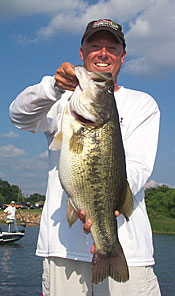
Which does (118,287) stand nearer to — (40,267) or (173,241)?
(40,267)

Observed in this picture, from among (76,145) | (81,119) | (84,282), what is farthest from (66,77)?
(84,282)

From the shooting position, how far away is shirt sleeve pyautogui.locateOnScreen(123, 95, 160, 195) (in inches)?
127

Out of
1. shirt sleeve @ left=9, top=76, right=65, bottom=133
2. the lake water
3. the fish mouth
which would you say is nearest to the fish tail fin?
the fish mouth

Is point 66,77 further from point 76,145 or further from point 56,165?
point 56,165

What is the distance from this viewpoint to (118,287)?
10.5 feet

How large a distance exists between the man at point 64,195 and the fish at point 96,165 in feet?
0.81

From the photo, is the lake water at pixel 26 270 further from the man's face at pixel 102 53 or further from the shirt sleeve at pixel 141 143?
the man's face at pixel 102 53

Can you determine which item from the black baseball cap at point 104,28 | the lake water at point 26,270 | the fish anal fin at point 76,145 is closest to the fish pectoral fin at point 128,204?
the fish anal fin at point 76,145

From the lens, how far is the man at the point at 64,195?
3178 millimetres

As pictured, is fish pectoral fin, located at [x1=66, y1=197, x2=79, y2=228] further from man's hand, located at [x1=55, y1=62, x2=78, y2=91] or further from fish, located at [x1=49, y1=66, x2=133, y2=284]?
man's hand, located at [x1=55, y1=62, x2=78, y2=91]

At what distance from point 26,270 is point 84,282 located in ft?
62.4

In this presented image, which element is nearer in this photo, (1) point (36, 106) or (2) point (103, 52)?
(1) point (36, 106)

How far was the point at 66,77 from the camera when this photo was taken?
287cm

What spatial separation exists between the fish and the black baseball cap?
82cm
